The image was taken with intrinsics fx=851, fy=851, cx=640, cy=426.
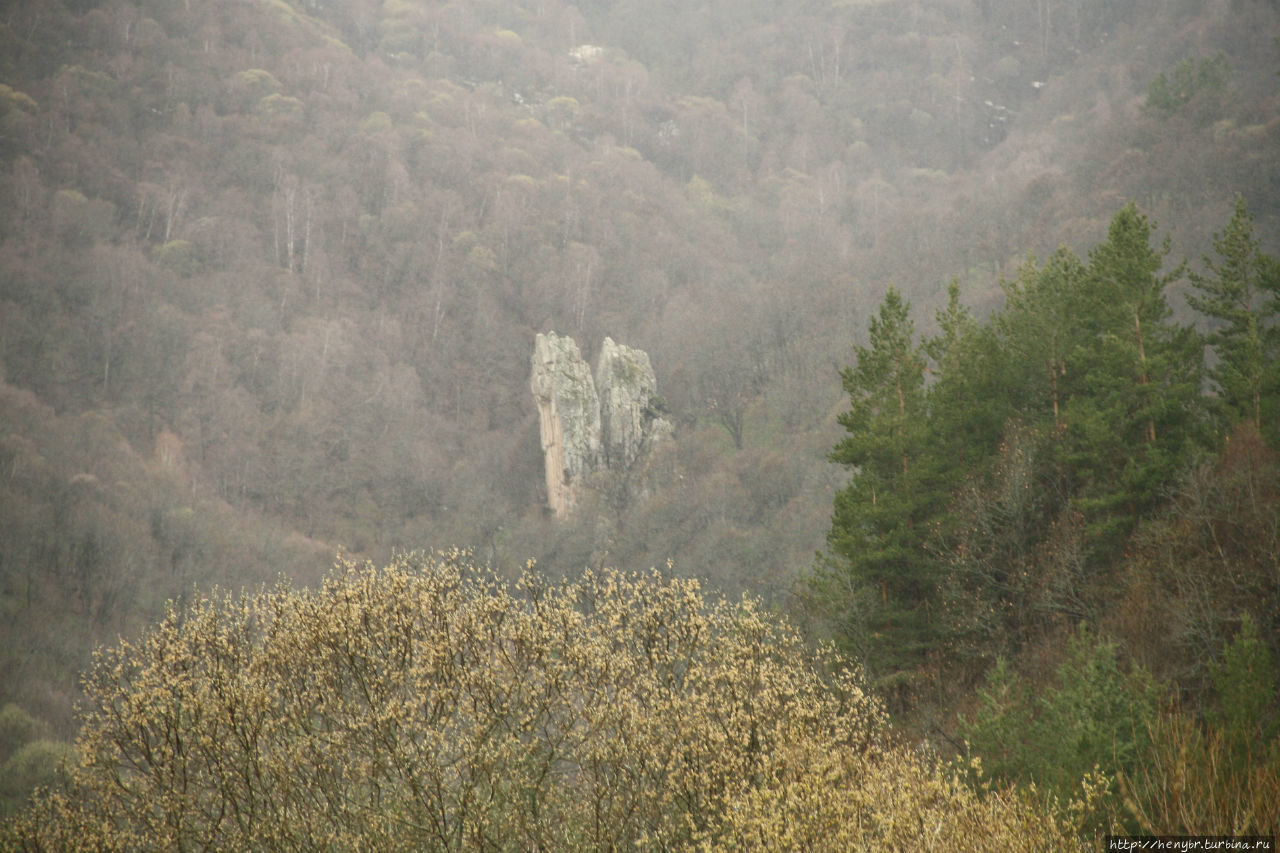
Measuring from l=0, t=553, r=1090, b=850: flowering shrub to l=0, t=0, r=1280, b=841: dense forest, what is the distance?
6.03ft

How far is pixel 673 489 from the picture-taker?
73.8 meters

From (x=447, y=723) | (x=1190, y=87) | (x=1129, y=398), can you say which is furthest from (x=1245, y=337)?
(x=1190, y=87)

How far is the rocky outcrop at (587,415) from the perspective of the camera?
8025 cm

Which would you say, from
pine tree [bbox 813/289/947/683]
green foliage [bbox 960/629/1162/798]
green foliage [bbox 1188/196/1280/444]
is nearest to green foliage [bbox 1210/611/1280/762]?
green foliage [bbox 960/629/1162/798]

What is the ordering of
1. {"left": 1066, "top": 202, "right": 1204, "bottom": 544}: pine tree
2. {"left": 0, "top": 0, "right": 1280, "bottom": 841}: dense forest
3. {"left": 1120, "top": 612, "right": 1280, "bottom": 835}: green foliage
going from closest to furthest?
1. {"left": 1120, "top": 612, "right": 1280, "bottom": 835}: green foliage
2. {"left": 0, "top": 0, "right": 1280, "bottom": 841}: dense forest
3. {"left": 1066, "top": 202, "right": 1204, "bottom": 544}: pine tree

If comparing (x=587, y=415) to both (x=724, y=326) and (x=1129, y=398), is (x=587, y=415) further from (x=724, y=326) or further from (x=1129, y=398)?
(x=1129, y=398)

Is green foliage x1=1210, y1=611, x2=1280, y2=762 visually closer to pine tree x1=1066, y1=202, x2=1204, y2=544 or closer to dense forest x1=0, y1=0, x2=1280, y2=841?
dense forest x1=0, y1=0, x2=1280, y2=841

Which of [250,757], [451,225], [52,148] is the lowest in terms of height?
[250,757]

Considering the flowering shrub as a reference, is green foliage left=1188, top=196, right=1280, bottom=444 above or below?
above

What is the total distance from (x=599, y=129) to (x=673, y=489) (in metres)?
103

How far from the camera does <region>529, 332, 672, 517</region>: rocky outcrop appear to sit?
3159 inches

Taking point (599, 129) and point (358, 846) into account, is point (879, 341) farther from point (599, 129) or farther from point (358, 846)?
→ point (599, 129)

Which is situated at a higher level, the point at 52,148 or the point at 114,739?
the point at 52,148

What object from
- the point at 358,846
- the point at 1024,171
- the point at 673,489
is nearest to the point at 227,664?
the point at 358,846
